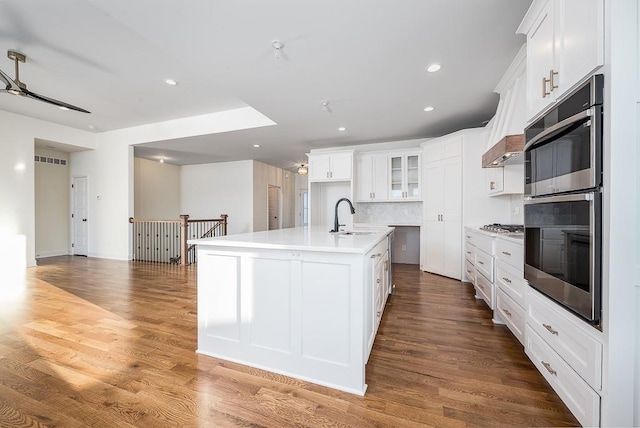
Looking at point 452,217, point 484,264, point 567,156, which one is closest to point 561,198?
point 567,156

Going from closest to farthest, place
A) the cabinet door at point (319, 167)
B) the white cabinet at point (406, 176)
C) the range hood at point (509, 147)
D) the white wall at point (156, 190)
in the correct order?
the range hood at point (509, 147) → the white cabinet at point (406, 176) → the cabinet door at point (319, 167) → the white wall at point (156, 190)

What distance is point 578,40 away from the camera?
1251 mm

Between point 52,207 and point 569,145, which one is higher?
point 569,145

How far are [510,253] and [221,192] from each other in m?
7.71

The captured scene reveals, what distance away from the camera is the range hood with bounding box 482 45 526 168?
2406 mm

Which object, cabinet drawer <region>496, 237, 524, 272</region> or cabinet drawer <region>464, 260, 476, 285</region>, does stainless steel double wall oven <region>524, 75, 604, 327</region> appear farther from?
cabinet drawer <region>464, 260, 476, 285</region>

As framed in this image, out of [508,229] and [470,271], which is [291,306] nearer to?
[508,229]

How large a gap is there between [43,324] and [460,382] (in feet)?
12.1

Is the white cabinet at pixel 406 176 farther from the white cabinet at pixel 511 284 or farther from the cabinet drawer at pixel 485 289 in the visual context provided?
the white cabinet at pixel 511 284

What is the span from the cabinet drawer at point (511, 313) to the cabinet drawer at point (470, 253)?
3.12ft

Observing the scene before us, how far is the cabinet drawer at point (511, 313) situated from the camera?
2.09 m

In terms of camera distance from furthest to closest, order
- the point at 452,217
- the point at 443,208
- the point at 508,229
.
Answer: the point at 443,208 → the point at 452,217 → the point at 508,229

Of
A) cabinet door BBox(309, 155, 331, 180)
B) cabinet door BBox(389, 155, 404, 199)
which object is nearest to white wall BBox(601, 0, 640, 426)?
cabinet door BBox(389, 155, 404, 199)

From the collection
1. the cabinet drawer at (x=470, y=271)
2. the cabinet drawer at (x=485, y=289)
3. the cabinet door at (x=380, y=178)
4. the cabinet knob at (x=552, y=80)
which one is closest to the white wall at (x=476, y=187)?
the cabinet drawer at (x=470, y=271)
